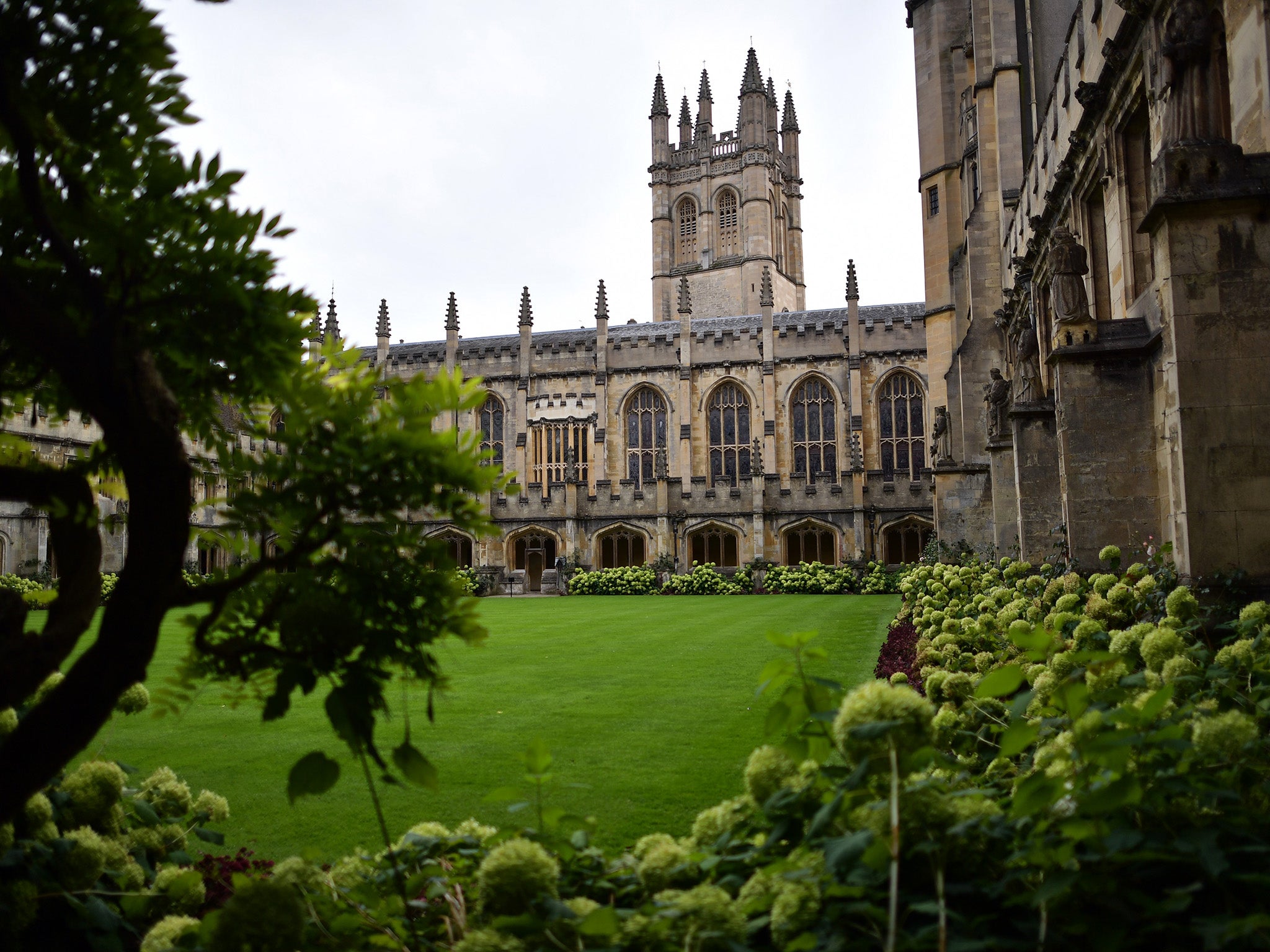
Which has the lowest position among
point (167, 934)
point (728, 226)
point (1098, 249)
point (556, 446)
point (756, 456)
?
point (167, 934)

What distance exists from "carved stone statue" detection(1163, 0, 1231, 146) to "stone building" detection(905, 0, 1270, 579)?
0.01 metres

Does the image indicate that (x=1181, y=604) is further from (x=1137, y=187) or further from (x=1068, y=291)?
(x=1137, y=187)

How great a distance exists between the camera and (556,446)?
36062 millimetres

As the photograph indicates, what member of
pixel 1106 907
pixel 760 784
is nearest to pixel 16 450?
pixel 760 784

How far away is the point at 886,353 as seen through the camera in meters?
32.7

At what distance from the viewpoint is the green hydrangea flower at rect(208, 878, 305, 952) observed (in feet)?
5.29

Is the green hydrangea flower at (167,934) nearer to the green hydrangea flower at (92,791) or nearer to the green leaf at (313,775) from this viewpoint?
the green leaf at (313,775)

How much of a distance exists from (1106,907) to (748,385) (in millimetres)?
33255

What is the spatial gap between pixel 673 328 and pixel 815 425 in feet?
23.9

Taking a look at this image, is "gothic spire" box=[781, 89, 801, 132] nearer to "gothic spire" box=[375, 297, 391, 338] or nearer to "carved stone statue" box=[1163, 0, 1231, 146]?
"gothic spire" box=[375, 297, 391, 338]

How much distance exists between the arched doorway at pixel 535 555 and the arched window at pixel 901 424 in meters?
12.5

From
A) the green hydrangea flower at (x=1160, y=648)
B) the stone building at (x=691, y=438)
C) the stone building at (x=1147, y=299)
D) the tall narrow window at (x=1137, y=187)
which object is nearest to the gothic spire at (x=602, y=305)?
the stone building at (x=691, y=438)

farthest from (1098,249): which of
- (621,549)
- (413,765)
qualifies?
(621,549)

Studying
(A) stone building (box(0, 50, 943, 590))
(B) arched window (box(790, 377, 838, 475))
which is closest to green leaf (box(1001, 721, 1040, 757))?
(A) stone building (box(0, 50, 943, 590))
